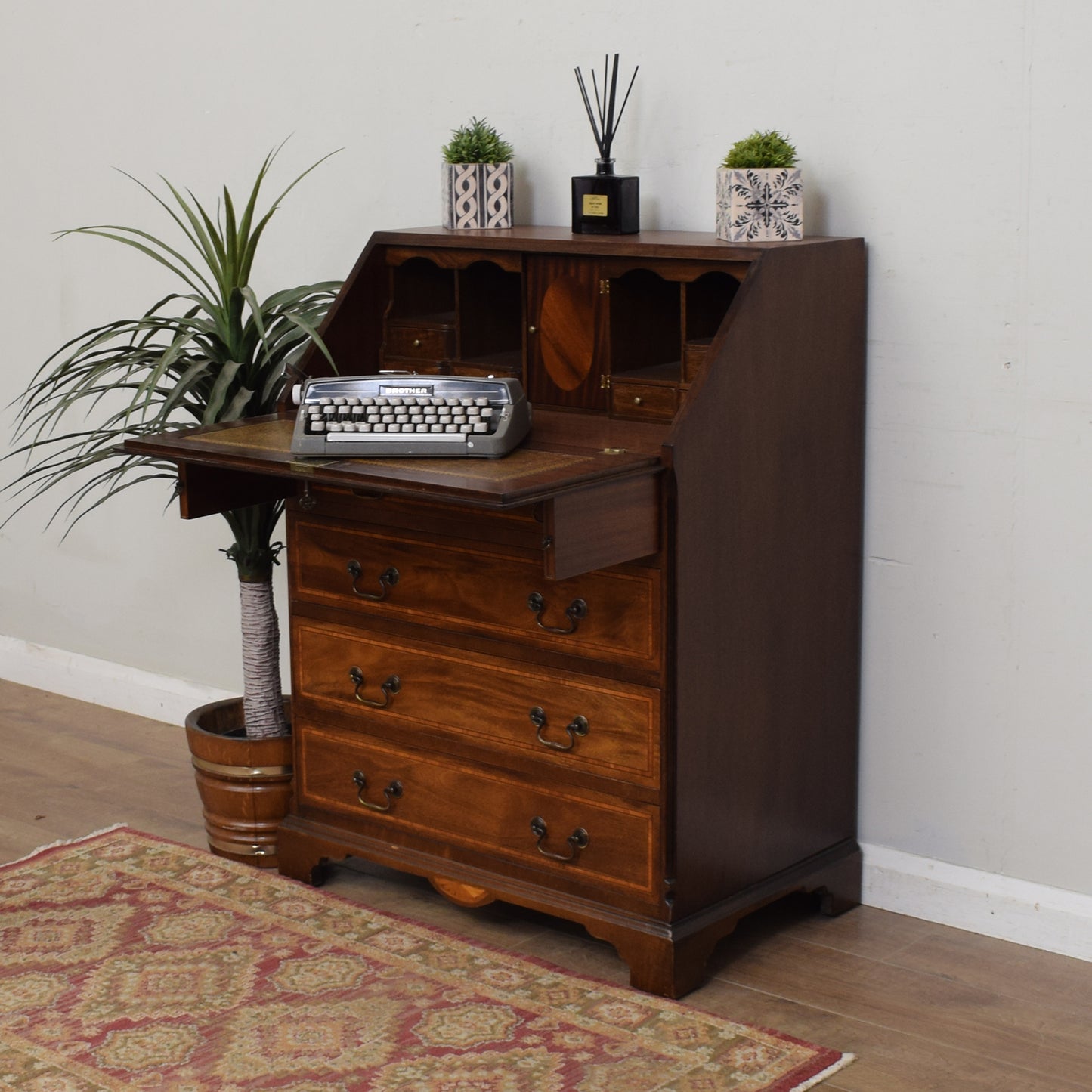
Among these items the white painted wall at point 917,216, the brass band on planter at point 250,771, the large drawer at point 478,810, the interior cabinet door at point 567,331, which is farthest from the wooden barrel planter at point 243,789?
the white painted wall at point 917,216

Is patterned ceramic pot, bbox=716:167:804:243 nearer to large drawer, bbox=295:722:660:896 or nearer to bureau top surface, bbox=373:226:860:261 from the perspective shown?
bureau top surface, bbox=373:226:860:261

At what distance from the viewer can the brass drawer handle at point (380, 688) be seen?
2.87 meters

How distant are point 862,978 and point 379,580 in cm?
107

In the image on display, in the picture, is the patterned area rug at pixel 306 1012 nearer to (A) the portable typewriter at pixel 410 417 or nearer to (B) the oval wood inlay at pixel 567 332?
(A) the portable typewriter at pixel 410 417

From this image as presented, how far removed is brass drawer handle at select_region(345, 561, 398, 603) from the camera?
9.28 feet

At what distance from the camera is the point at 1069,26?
2.53 m

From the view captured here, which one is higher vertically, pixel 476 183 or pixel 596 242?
pixel 476 183

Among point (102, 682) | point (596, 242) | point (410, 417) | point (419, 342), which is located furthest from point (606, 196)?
point (102, 682)

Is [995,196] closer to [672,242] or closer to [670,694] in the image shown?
[672,242]

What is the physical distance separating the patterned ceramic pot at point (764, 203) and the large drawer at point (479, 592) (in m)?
0.64

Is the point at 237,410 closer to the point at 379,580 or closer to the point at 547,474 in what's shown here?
the point at 379,580

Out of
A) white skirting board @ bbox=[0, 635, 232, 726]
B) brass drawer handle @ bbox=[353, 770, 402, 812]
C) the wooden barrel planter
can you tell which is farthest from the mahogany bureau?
white skirting board @ bbox=[0, 635, 232, 726]

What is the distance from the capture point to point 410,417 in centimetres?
251

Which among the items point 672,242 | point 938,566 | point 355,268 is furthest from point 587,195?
point 938,566
